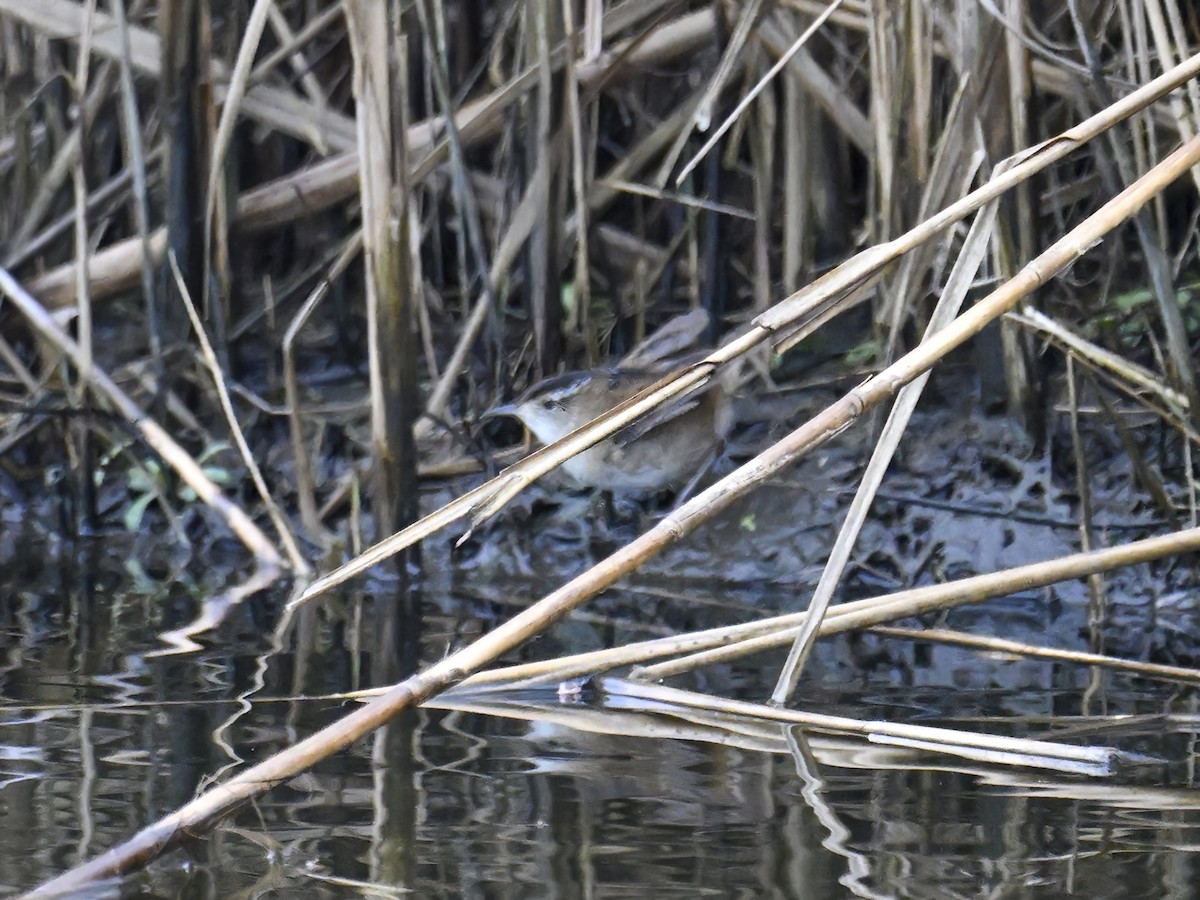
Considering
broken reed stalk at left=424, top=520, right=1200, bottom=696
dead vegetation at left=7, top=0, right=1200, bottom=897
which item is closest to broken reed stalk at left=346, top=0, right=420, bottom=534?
dead vegetation at left=7, top=0, right=1200, bottom=897

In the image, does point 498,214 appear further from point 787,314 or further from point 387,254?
point 787,314

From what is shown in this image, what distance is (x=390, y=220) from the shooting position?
3.68 metres

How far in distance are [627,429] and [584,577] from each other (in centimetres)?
201

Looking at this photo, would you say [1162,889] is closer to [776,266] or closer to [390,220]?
[390,220]

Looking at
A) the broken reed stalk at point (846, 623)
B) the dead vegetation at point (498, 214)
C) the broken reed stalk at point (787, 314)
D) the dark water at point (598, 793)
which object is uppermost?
the dead vegetation at point (498, 214)

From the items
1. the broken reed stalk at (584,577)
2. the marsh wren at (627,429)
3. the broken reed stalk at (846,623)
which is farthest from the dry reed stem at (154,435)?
the broken reed stalk at (584,577)

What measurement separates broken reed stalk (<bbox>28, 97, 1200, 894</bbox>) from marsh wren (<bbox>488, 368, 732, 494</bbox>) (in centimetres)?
185

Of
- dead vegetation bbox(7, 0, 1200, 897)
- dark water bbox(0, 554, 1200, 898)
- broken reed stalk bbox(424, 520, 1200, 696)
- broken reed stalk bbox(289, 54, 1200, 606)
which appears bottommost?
dark water bbox(0, 554, 1200, 898)

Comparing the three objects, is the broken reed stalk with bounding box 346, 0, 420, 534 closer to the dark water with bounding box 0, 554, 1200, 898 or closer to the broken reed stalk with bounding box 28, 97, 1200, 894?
the dark water with bounding box 0, 554, 1200, 898

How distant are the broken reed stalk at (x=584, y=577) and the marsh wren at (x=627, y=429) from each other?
6.07ft

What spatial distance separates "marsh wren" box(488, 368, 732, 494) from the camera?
3.92 meters

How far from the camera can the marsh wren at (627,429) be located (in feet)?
12.9

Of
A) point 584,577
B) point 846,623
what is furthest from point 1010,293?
point 846,623

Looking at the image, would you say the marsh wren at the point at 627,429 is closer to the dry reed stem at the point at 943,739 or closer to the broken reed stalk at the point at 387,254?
the broken reed stalk at the point at 387,254
